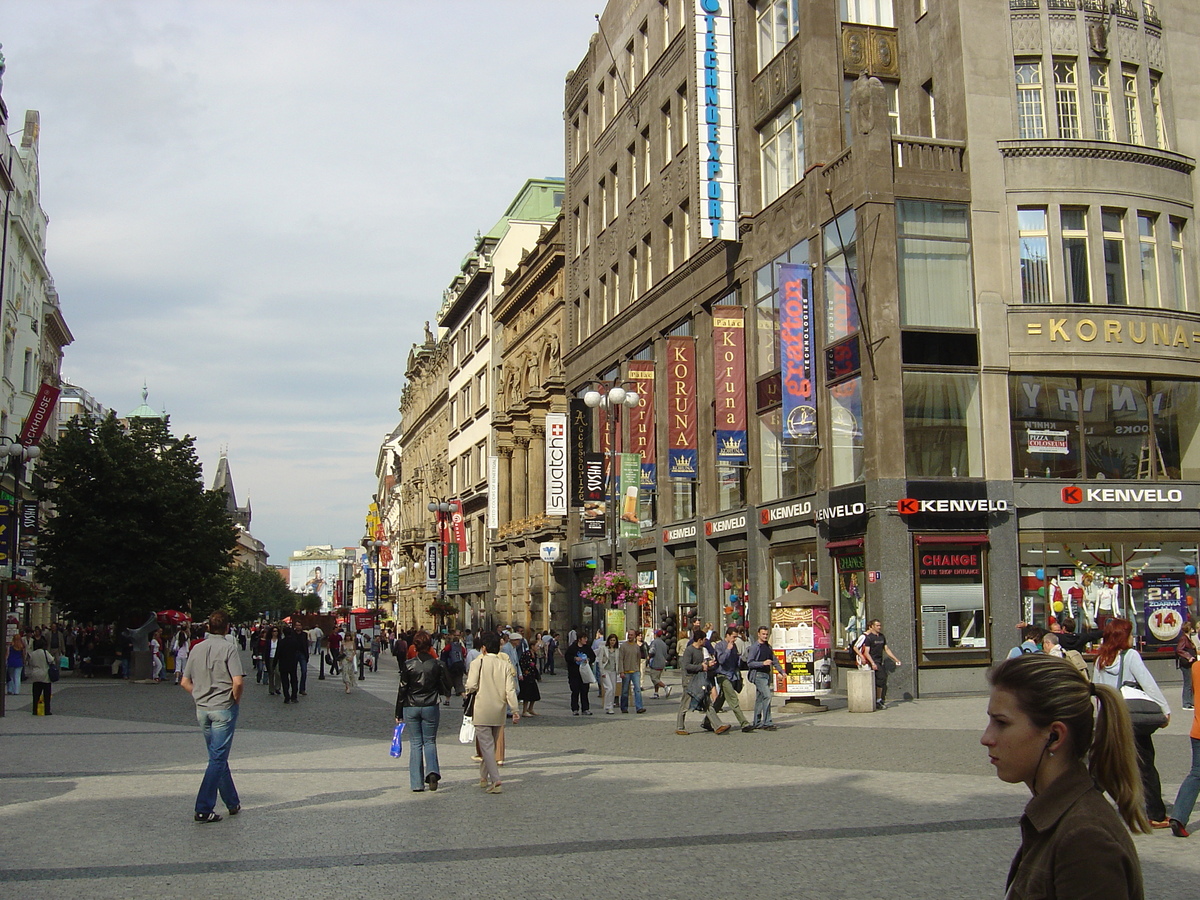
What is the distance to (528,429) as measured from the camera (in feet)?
188

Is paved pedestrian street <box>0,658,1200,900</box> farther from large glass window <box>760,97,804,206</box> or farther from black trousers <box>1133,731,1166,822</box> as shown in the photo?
large glass window <box>760,97,804,206</box>

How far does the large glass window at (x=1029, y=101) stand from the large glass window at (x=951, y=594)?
9.84m

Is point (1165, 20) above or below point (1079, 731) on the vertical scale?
above

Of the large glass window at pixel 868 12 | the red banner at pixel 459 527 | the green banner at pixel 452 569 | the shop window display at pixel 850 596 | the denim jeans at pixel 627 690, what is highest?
the large glass window at pixel 868 12

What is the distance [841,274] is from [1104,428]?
277 inches

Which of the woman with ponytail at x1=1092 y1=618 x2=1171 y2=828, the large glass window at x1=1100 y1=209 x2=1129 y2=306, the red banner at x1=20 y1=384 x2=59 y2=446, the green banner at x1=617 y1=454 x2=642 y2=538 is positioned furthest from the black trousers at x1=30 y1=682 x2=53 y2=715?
the large glass window at x1=1100 y1=209 x2=1129 y2=306

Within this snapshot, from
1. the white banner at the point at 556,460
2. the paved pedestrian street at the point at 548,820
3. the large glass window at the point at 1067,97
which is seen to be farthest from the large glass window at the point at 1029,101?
the white banner at the point at 556,460

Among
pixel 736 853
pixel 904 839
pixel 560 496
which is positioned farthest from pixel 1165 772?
pixel 560 496

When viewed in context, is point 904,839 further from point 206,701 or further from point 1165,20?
point 1165,20

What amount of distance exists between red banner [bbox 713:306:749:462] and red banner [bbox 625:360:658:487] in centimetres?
546

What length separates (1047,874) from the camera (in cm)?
284

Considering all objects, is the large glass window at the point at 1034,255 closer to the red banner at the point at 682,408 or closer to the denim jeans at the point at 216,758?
the red banner at the point at 682,408

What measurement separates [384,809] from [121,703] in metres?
19.3

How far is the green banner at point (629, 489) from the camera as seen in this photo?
36500mm
